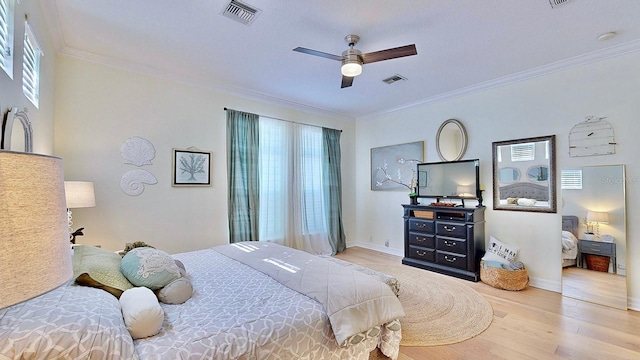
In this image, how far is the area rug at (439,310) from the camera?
239cm

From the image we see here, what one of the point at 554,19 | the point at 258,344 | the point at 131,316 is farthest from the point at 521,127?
the point at 131,316

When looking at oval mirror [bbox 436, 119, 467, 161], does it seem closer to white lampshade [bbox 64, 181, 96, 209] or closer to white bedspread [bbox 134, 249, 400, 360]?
white bedspread [bbox 134, 249, 400, 360]

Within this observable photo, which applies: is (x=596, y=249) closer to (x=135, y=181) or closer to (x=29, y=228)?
(x=29, y=228)

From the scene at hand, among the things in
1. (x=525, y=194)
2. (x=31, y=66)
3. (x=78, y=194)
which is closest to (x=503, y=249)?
(x=525, y=194)

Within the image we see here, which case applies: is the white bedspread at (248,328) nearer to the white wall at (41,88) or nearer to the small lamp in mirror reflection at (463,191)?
the white wall at (41,88)

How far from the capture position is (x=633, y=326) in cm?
251

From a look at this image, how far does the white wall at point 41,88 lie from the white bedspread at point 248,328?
1.42 m

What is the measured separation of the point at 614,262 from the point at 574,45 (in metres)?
2.38

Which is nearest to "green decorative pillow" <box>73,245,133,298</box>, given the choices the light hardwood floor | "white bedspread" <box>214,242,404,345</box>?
"white bedspread" <box>214,242,404,345</box>

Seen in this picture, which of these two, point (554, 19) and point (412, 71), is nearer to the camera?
point (554, 19)

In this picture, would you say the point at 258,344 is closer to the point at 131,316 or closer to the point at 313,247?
the point at 131,316

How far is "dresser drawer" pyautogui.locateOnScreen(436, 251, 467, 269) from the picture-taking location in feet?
12.5

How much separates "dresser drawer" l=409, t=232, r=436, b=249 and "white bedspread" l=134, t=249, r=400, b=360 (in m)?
2.46

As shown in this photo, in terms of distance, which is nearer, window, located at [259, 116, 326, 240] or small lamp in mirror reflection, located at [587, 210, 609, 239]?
small lamp in mirror reflection, located at [587, 210, 609, 239]
